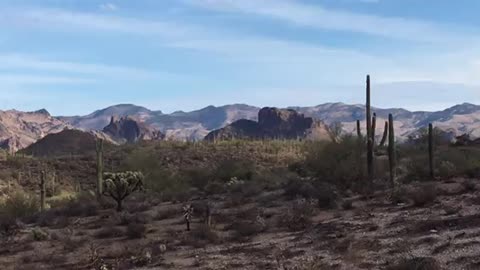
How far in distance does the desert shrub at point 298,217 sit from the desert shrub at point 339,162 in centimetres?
661

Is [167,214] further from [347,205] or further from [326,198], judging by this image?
[347,205]

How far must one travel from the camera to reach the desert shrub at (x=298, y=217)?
20.6 metres

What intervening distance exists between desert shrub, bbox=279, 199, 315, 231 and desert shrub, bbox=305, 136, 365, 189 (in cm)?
661

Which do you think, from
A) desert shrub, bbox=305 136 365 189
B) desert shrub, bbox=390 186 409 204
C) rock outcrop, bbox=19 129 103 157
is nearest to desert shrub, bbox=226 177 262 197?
desert shrub, bbox=305 136 365 189

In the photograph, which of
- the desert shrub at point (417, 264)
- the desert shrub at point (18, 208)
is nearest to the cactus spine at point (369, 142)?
the desert shrub at point (18, 208)

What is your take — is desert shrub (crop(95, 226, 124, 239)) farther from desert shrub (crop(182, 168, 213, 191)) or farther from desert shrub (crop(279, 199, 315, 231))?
desert shrub (crop(182, 168, 213, 191))

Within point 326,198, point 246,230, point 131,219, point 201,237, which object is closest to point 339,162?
point 326,198

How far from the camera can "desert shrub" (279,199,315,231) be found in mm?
20578

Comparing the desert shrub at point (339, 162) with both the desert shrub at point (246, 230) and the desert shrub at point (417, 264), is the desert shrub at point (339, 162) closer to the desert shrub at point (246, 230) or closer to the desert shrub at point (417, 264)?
the desert shrub at point (246, 230)

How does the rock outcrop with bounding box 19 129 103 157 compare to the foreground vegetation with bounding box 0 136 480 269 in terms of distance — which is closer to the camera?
the foreground vegetation with bounding box 0 136 480 269

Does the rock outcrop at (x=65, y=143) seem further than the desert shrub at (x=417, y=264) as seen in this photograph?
Yes

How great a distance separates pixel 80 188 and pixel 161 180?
31.1 ft

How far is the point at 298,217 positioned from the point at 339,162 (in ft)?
38.7

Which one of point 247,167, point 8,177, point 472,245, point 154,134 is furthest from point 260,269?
point 154,134
